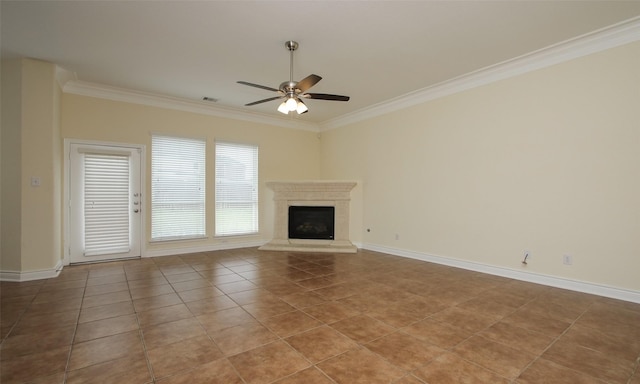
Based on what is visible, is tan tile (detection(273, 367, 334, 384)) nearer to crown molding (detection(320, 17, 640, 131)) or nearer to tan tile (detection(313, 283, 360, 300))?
tan tile (detection(313, 283, 360, 300))

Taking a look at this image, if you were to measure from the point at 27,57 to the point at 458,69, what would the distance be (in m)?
5.85

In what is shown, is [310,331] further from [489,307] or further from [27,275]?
[27,275]

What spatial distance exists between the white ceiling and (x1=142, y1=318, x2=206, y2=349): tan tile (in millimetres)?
2956

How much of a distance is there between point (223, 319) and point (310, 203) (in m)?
3.93

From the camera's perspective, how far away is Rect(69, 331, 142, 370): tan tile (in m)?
2.07

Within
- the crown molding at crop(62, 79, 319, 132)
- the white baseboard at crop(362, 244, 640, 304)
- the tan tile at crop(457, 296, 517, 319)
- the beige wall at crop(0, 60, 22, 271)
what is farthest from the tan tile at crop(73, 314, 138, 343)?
the white baseboard at crop(362, 244, 640, 304)

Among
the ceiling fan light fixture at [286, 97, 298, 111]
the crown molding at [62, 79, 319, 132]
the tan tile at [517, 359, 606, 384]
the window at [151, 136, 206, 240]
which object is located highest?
the crown molding at [62, 79, 319, 132]

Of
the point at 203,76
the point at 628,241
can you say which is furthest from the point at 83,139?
the point at 628,241

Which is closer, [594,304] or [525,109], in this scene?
[594,304]

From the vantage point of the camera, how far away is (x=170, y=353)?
2.15m

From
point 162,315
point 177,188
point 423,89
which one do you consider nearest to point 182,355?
point 162,315

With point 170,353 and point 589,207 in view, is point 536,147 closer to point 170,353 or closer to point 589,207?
point 589,207

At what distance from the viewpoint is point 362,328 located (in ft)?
8.39

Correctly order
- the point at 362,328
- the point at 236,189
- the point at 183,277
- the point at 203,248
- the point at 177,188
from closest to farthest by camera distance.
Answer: the point at 362,328
the point at 183,277
the point at 177,188
the point at 203,248
the point at 236,189
